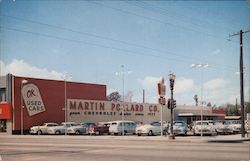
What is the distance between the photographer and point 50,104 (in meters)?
55.0

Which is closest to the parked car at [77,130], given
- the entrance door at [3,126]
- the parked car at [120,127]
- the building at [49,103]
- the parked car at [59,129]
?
the parked car at [59,129]

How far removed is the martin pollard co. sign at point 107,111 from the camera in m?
57.0

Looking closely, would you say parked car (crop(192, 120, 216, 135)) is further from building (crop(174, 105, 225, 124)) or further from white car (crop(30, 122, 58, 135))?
building (crop(174, 105, 225, 124))

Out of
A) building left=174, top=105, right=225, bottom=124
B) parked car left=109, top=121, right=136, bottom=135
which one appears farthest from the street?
building left=174, top=105, right=225, bottom=124

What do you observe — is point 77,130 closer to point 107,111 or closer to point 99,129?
point 99,129

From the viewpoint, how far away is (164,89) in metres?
35.4

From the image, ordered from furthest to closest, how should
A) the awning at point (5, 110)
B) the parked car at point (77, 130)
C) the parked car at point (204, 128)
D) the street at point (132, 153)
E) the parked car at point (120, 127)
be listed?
the awning at point (5, 110), the parked car at point (77, 130), the parked car at point (120, 127), the parked car at point (204, 128), the street at point (132, 153)

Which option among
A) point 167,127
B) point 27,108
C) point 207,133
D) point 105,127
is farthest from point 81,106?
point 207,133

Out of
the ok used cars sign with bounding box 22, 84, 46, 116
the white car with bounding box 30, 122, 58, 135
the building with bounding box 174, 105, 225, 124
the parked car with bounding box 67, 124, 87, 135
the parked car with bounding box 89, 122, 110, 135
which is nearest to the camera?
the parked car with bounding box 89, 122, 110, 135

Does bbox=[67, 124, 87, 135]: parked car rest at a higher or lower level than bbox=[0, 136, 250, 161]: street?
lower

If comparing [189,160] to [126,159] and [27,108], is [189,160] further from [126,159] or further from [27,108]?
[27,108]

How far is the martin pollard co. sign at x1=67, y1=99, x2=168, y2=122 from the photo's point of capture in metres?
57.0

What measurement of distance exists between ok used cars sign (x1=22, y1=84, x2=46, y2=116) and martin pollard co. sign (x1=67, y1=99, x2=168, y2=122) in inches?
178

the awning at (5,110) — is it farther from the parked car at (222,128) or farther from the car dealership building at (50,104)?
the parked car at (222,128)
